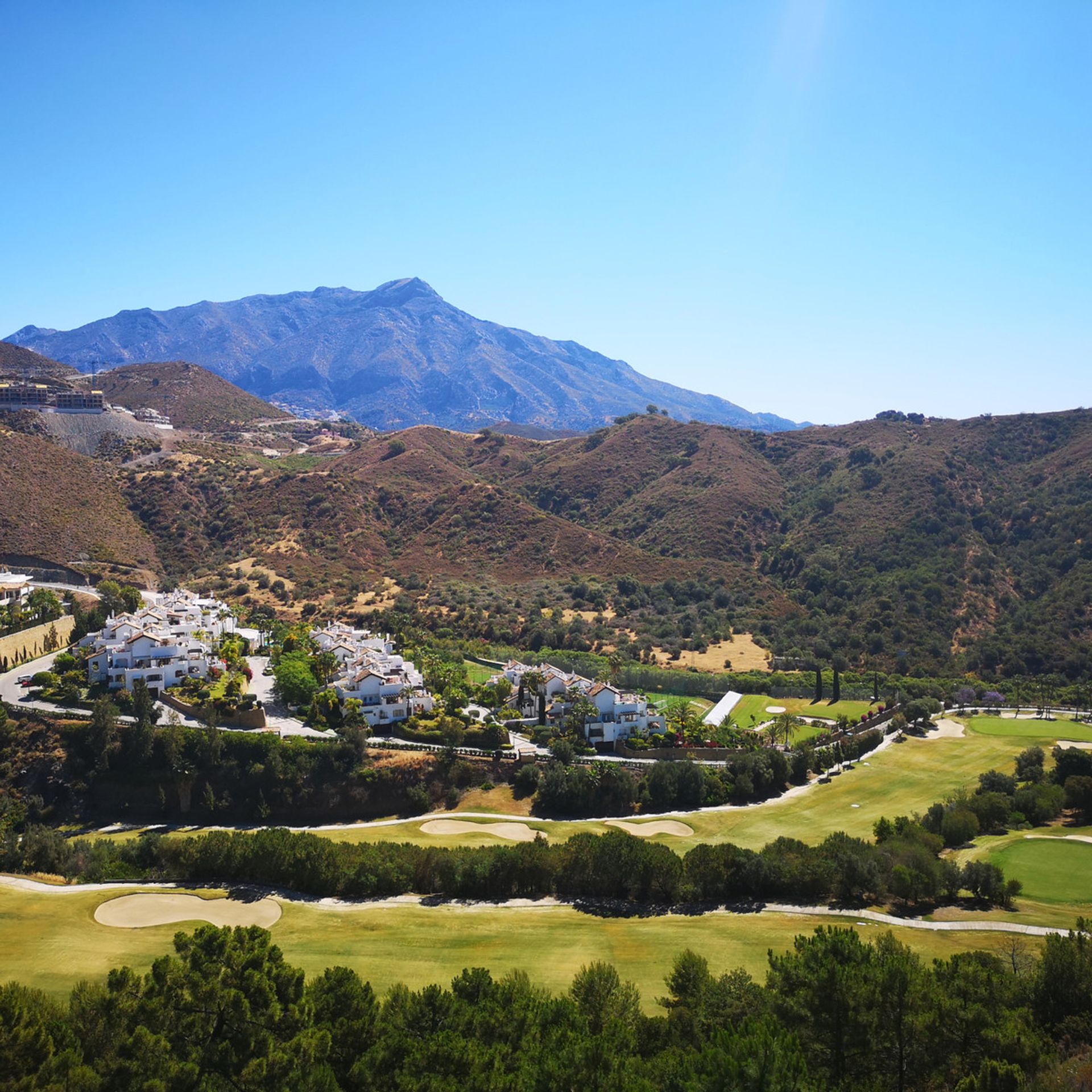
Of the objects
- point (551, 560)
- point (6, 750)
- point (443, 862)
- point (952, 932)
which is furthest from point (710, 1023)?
point (551, 560)

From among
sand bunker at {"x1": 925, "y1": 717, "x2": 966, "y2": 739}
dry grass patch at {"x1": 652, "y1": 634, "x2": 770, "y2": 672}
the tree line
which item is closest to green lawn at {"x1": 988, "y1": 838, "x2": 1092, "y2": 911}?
the tree line

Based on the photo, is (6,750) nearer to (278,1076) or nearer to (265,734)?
(265,734)

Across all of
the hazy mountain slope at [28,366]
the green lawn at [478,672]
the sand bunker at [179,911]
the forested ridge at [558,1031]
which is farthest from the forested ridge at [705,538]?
the forested ridge at [558,1031]

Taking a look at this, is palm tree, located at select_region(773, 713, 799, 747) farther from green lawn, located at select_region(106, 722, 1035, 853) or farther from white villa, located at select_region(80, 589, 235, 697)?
white villa, located at select_region(80, 589, 235, 697)

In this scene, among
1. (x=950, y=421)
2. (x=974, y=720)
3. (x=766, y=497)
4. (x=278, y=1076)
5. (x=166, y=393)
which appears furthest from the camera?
(x=166, y=393)

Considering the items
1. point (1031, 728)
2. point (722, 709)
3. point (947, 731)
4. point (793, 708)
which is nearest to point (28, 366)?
point (722, 709)
